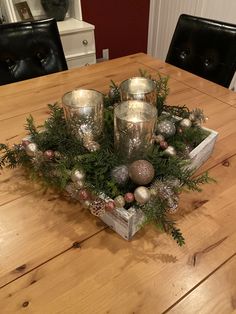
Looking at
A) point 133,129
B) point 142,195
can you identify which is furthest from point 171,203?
point 133,129

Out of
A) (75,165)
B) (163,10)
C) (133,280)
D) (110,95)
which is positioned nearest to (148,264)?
(133,280)

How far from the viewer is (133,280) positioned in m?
0.55

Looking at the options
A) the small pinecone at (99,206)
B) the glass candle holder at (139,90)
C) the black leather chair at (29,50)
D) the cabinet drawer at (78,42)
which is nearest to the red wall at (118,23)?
the cabinet drawer at (78,42)

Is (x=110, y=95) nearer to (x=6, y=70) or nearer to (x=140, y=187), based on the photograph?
(x=140, y=187)

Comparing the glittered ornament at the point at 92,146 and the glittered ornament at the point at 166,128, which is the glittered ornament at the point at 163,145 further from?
the glittered ornament at the point at 92,146

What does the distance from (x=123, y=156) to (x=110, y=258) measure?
0.74 feet

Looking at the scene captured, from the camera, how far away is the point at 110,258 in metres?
0.59

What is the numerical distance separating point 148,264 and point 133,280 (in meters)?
0.05

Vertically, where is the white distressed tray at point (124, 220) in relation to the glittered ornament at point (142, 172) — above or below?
Answer: below

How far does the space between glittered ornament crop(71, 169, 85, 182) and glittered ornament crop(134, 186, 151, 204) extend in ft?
0.40

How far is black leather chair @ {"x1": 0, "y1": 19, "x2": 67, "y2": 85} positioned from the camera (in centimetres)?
133

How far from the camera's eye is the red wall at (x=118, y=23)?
8.57 feet

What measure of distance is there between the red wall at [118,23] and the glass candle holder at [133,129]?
7.25 ft

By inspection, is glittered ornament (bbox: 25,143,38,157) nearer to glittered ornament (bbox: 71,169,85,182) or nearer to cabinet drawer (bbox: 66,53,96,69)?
glittered ornament (bbox: 71,169,85,182)
